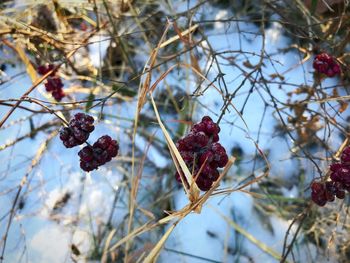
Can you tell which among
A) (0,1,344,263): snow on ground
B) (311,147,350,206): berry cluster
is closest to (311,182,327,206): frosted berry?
(311,147,350,206): berry cluster

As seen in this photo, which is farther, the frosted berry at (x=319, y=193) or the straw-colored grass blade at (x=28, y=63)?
the straw-colored grass blade at (x=28, y=63)

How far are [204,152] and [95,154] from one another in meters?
0.24

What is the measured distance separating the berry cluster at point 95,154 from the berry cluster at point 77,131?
31mm

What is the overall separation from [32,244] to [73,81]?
1.95ft

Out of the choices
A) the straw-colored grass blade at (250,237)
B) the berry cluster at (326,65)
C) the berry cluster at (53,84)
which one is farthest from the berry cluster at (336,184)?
the berry cluster at (53,84)

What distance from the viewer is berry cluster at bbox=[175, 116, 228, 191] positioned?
74cm

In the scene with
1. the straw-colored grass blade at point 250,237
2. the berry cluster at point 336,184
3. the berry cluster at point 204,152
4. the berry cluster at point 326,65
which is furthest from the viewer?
the straw-colored grass blade at point 250,237

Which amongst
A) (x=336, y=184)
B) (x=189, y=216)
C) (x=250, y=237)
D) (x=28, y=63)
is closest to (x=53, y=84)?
(x=28, y=63)

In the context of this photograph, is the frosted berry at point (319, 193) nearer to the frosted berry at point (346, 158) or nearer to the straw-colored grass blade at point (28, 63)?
the frosted berry at point (346, 158)

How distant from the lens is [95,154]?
2.85 ft

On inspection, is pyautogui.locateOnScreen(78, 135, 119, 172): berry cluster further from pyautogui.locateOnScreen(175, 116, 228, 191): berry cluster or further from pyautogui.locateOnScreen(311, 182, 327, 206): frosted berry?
pyautogui.locateOnScreen(311, 182, 327, 206): frosted berry

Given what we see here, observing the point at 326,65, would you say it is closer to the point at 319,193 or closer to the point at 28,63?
the point at 319,193

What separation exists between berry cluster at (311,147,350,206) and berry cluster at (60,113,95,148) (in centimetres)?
47

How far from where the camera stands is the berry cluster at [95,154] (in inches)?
34.0
